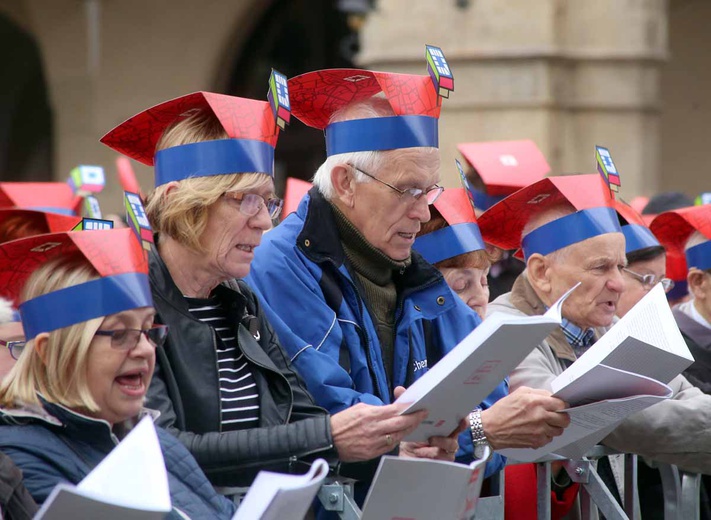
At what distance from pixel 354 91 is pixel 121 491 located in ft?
6.80

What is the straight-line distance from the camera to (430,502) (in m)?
3.53

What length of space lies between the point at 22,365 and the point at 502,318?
1117mm

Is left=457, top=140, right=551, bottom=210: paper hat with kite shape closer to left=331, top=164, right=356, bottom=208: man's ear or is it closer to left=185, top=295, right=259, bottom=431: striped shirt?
left=331, top=164, right=356, bottom=208: man's ear

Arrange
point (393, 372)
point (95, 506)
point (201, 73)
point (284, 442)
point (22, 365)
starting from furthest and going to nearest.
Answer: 1. point (201, 73)
2. point (393, 372)
3. point (284, 442)
4. point (22, 365)
5. point (95, 506)

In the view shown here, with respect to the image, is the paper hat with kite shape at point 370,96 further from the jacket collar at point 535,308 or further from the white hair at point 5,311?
the white hair at point 5,311

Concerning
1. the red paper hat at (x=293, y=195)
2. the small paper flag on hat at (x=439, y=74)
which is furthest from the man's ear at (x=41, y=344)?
the red paper hat at (x=293, y=195)

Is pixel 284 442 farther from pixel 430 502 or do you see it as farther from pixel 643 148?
pixel 643 148

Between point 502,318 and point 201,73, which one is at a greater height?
point 502,318

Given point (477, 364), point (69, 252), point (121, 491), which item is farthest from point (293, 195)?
point (121, 491)

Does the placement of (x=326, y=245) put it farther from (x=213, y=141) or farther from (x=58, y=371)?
(x=58, y=371)

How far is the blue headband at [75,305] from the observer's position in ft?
10.4

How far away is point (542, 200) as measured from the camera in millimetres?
5160

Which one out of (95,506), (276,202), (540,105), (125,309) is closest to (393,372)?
(276,202)

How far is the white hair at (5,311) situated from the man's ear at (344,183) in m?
1.15
